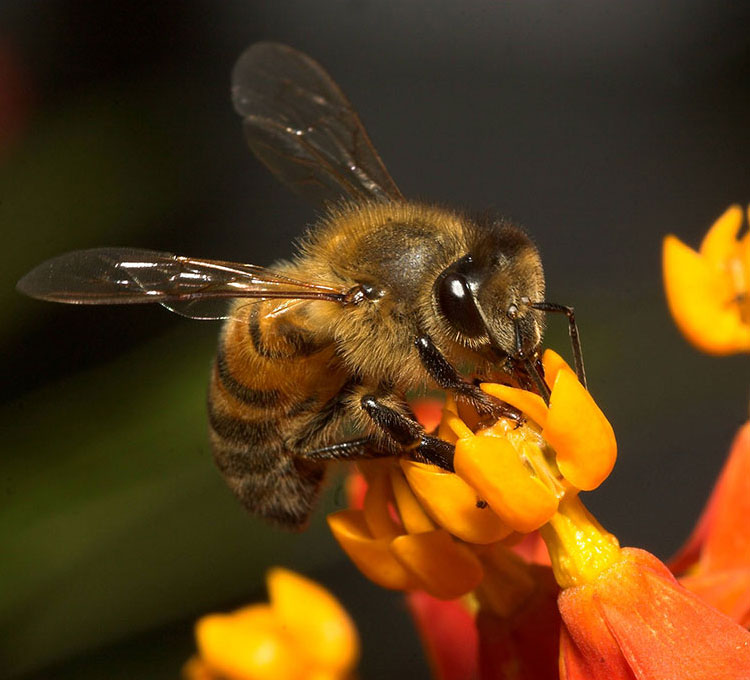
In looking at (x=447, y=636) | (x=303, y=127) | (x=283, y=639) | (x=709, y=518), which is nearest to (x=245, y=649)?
(x=283, y=639)

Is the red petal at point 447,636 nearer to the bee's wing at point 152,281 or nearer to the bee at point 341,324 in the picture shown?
the bee at point 341,324

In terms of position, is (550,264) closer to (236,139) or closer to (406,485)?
(236,139)

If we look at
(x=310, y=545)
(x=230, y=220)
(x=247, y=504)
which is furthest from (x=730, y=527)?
(x=230, y=220)

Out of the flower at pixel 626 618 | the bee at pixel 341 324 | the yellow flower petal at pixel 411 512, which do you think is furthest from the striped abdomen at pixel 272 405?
the flower at pixel 626 618

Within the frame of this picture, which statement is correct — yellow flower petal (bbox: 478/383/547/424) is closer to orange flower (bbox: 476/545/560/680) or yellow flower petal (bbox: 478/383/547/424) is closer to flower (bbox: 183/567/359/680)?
orange flower (bbox: 476/545/560/680)

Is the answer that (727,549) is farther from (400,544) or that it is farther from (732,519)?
(400,544)

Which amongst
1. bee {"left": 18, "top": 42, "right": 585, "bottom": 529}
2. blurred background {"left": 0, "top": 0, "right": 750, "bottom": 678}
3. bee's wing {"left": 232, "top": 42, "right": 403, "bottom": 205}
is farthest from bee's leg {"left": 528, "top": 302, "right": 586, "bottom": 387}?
bee's wing {"left": 232, "top": 42, "right": 403, "bottom": 205}
